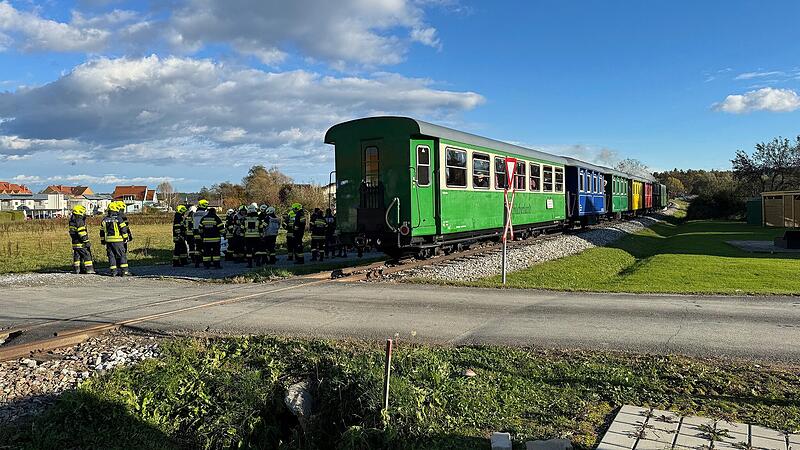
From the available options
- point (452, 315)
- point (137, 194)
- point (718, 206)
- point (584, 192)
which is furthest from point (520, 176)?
point (137, 194)

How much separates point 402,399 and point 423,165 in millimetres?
8345

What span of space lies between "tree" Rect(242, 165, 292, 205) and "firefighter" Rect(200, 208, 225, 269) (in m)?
36.8

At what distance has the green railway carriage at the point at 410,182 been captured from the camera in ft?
40.9

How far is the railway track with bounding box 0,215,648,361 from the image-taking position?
6773 mm

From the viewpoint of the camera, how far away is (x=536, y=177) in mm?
19344

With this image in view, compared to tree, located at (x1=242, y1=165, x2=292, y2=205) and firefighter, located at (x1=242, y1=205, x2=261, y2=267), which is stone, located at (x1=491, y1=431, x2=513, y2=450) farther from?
tree, located at (x1=242, y1=165, x2=292, y2=205)

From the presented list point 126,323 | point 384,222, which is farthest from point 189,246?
point 126,323

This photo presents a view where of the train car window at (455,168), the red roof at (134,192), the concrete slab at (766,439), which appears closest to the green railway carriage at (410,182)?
the train car window at (455,168)

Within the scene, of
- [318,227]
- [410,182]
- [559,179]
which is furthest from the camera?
[559,179]

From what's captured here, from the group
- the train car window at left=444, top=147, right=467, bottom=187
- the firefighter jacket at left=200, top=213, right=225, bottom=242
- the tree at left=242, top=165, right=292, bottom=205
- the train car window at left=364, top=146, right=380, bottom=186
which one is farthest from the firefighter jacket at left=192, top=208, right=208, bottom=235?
the tree at left=242, top=165, right=292, bottom=205

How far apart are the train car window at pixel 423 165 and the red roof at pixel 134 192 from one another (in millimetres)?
119559

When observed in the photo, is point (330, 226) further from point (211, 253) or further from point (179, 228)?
point (179, 228)

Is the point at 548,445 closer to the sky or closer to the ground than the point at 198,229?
closer to the ground

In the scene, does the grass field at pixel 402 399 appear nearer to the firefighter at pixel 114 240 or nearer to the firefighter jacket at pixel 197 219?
the firefighter at pixel 114 240
